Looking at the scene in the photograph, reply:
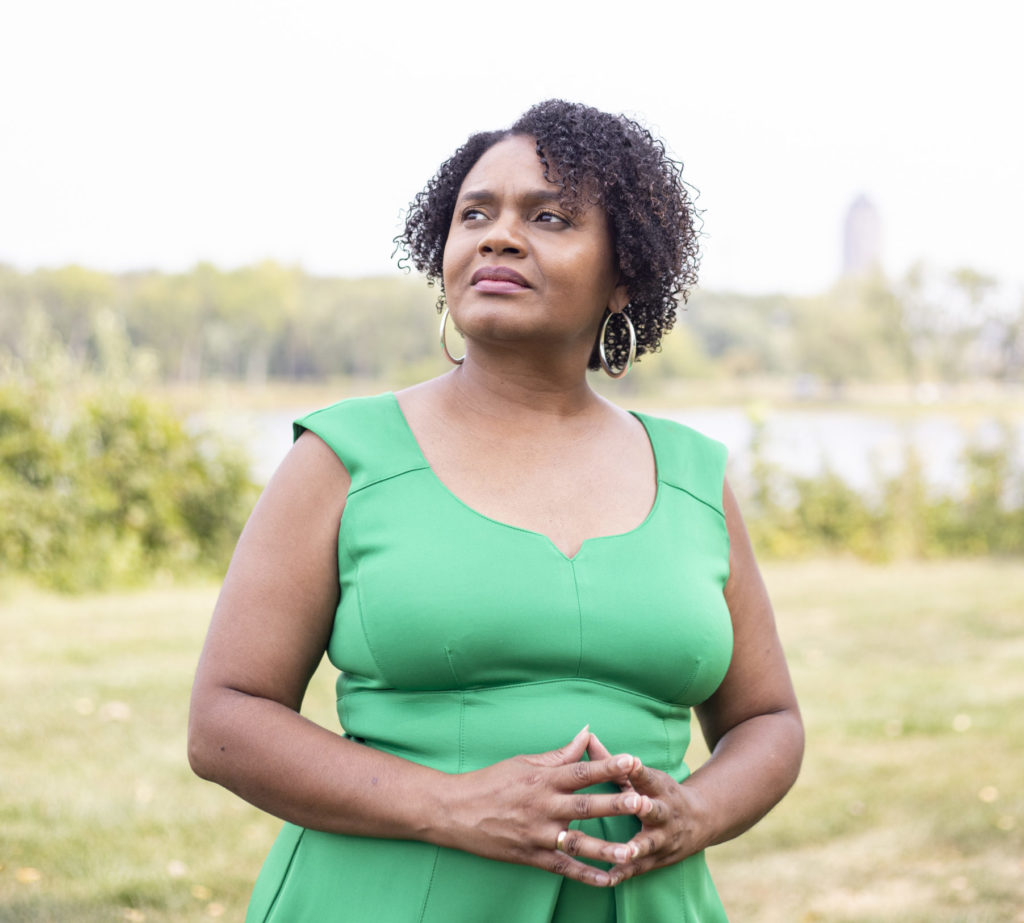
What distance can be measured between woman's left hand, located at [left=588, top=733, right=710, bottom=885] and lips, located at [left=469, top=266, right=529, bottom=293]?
76 cm

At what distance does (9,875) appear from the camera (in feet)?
15.0

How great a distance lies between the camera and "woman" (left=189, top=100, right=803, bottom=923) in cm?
184

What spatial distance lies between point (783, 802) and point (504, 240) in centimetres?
443

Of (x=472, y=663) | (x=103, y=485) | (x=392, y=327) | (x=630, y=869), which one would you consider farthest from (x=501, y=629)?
(x=392, y=327)

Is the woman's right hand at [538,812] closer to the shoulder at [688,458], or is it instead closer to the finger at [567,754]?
the finger at [567,754]

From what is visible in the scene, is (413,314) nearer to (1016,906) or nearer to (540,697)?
(1016,906)

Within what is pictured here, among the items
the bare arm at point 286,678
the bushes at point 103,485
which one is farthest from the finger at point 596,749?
the bushes at point 103,485

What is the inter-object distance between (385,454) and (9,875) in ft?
11.4

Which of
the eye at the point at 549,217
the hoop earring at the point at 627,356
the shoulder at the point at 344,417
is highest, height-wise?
the eye at the point at 549,217

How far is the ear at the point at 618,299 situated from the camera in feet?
7.63

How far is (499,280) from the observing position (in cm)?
205

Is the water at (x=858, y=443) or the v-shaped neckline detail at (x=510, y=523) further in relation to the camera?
the water at (x=858, y=443)

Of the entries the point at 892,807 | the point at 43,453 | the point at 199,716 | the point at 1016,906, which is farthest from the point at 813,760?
the point at 43,453

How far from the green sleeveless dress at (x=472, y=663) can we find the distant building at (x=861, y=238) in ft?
41.2
